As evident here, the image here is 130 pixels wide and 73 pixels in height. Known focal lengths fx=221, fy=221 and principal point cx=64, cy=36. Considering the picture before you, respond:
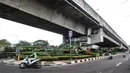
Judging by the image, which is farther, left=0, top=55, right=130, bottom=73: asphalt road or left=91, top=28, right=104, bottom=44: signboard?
left=91, top=28, right=104, bottom=44: signboard

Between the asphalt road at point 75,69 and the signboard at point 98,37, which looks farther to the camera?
the signboard at point 98,37

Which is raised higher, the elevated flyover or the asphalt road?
the elevated flyover

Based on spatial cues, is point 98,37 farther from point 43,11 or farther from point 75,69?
point 75,69

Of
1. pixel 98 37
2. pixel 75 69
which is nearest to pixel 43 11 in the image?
pixel 75 69

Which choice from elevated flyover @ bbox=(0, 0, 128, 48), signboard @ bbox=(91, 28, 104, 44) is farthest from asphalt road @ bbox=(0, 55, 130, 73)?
signboard @ bbox=(91, 28, 104, 44)

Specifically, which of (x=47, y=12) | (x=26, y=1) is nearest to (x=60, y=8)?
(x=47, y=12)

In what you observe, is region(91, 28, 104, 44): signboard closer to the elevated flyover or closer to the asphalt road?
the elevated flyover

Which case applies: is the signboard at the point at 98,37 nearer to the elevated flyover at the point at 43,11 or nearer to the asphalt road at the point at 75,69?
the elevated flyover at the point at 43,11

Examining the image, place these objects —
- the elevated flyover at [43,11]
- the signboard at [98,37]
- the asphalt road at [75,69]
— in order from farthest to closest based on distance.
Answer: the signboard at [98,37], the elevated flyover at [43,11], the asphalt road at [75,69]

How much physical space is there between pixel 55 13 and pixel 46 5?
342 centimetres

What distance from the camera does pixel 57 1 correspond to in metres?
26.3

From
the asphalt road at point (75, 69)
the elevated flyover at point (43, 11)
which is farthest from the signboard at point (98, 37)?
the asphalt road at point (75, 69)

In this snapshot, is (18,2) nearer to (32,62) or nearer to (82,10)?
(32,62)

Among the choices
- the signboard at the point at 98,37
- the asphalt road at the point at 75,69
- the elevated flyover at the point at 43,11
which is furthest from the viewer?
the signboard at the point at 98,37
